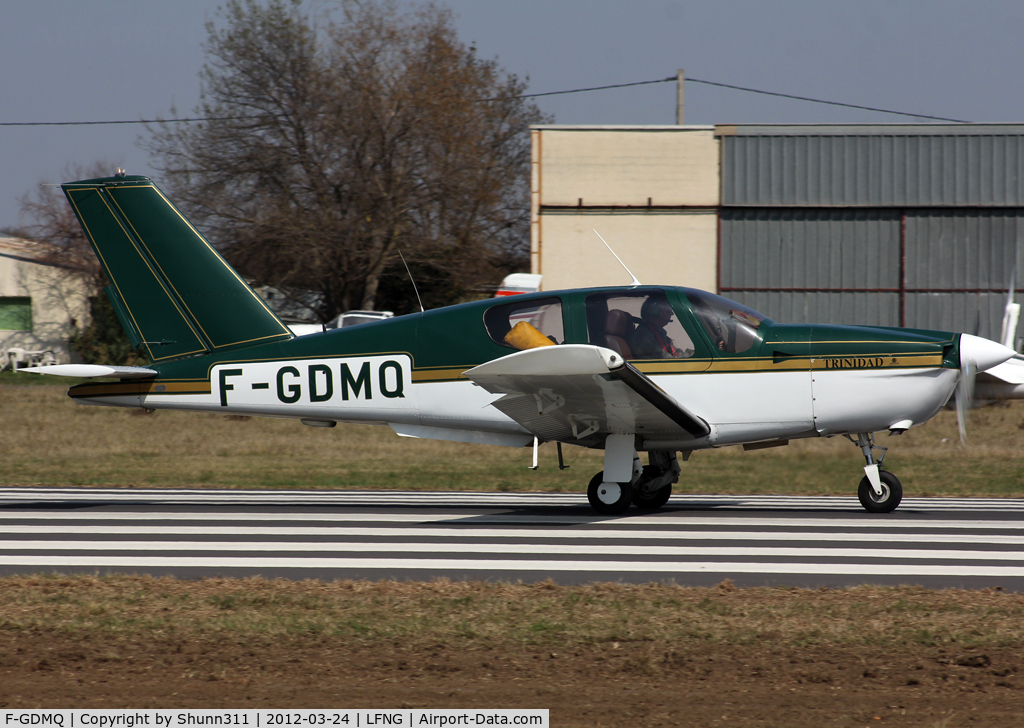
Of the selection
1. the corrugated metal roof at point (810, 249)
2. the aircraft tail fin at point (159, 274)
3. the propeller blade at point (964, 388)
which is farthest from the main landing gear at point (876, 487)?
the corrugated metal roof at point (810, 249)

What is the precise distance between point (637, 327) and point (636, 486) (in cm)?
178

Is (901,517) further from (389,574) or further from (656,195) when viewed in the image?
(656,195)

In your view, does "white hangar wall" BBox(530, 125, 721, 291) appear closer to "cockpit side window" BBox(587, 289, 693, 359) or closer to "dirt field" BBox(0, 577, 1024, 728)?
"cockpit side window" BBox(587, 289, 693, 359)

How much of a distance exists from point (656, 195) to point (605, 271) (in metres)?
2.49

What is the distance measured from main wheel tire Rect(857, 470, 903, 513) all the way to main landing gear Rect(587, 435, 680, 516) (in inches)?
71.2

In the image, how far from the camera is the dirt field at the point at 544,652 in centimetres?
403

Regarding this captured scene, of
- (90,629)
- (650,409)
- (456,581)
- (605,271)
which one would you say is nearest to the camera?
(90,629)

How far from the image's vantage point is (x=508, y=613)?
17.2 ft

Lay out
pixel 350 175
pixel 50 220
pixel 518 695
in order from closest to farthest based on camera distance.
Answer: pixel 518 695, pixel 350 175, pixel 50 220

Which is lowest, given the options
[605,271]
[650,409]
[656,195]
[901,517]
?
[901,517]

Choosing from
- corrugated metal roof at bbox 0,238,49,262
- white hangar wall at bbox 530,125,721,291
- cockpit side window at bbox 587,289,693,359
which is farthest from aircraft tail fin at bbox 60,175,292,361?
corrugated metal roof at bbox 0,238,49,262

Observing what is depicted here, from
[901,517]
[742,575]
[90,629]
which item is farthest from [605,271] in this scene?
[90,629]

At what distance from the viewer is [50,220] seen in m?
45.6

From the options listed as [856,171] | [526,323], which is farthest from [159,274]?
[856,171]
